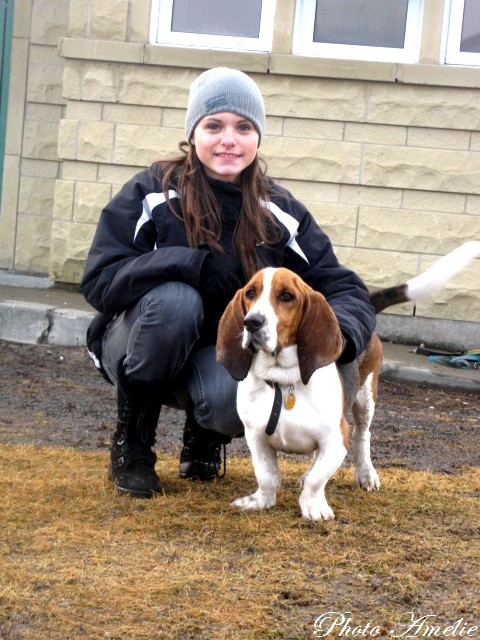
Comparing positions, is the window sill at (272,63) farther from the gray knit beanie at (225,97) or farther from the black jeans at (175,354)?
the black jeans at (175,354)

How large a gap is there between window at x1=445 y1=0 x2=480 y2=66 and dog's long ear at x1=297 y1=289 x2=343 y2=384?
4398 millimetres

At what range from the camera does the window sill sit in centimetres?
726

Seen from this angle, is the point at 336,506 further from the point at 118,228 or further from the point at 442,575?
the point at 118,228

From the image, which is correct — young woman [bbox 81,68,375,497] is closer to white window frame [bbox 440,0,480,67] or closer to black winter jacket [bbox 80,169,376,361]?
black winter jacket [bbox 80,169,376,361]

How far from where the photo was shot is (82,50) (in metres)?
7.58

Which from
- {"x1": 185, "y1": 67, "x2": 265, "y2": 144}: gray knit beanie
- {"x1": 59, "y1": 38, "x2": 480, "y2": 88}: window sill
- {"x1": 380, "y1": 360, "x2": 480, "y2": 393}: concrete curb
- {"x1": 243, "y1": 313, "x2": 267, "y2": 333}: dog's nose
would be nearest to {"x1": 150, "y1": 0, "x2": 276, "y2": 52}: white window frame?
{"x1": 59, "y1": 38, "x2": 480, "y2": 88}: window sill

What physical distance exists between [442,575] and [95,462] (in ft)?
6.10

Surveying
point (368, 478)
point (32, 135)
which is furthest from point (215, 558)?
point (32, 135)

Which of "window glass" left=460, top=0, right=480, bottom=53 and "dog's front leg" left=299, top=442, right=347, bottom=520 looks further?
"window glass" left=460, top=0, right=480, bottom=53

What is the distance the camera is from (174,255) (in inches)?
151

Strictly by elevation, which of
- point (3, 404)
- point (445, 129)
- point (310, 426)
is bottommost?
point (3, 404)

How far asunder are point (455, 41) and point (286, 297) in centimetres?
452

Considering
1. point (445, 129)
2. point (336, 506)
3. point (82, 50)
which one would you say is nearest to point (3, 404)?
point (336, 506)

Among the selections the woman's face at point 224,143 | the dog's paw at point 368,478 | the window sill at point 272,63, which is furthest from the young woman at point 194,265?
the window sill at point 272,63
